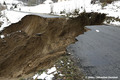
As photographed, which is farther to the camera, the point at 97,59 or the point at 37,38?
the point at 37,38

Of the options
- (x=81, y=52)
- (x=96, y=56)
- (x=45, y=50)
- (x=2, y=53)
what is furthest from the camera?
(x=45, y=50)

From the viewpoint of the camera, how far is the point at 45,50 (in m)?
8.01

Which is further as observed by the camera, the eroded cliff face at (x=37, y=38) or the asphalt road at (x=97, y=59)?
the eroded cliff face at (x=37, y=38)

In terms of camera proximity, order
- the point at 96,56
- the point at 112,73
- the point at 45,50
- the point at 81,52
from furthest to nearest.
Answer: the point at 45,50, the point at 81,52, the point at 96,56, the point at 112,73

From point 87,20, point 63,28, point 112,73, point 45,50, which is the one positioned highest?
point 87,20

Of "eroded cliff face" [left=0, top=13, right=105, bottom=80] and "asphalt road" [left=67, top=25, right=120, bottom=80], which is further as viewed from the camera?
"eroded cliff face" [left=0, top=13, right=105, bottom=80]

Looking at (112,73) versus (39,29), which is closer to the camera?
(112,73)

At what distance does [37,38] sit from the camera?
873 centimetres

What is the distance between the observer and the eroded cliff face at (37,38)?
6.54m

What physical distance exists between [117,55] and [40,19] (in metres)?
9.04

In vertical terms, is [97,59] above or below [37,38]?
above

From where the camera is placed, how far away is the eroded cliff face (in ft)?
21.4

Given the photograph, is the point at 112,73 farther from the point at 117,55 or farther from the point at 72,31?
the point at 72,31

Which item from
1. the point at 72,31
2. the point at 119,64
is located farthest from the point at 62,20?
the point at 119,64
